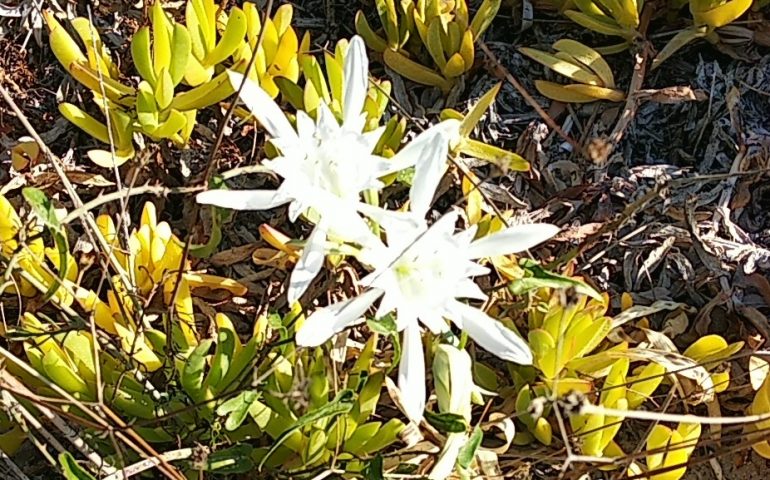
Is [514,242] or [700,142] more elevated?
[514,242]

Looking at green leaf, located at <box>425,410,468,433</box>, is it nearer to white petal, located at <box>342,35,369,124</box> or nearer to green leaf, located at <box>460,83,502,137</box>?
white petal, located at <box>342,35,369,124</box>

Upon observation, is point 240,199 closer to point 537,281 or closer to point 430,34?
point 537,281

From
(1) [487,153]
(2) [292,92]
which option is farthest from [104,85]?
(1) [487,153]

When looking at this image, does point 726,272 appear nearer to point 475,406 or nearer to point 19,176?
point 475,406

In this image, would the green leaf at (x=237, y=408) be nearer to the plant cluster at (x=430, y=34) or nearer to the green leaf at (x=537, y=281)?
the green leaf at (x=537, y=281)

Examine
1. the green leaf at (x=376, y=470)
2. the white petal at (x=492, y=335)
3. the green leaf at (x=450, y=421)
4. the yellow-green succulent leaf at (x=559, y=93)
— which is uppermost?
the yellow-green succulent leaf at (x=559, y=93)

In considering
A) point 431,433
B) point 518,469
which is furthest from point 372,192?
point 518,469

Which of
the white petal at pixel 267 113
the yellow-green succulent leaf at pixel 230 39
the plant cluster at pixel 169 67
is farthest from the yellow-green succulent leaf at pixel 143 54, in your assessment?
the white petal at pixel 267 113

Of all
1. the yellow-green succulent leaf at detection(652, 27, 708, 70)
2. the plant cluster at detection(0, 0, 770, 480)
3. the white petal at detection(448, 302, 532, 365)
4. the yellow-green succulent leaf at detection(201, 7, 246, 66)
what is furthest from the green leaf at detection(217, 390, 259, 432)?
the yellow-green succulent leaf at detection(652, 27, 708, 70)
